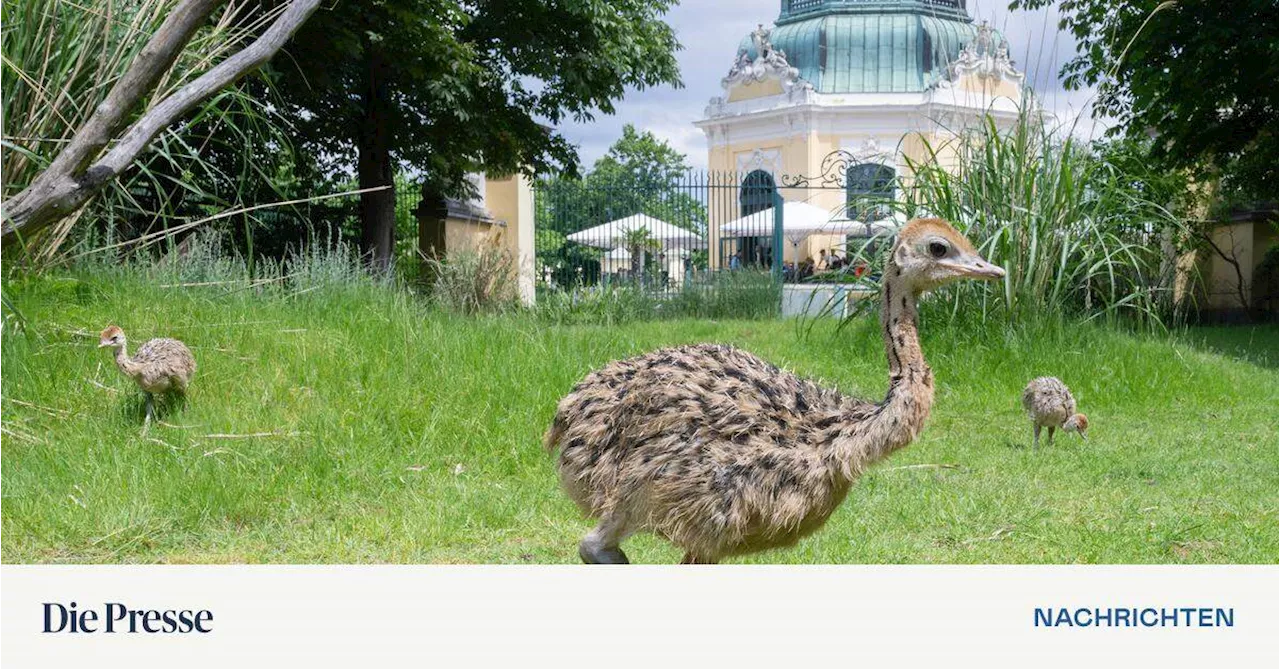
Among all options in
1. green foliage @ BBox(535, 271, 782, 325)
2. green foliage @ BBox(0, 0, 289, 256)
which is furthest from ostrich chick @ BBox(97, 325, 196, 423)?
green foliage @ BBox(535, 271, 782, 325)

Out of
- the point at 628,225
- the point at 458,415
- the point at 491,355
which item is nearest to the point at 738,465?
the point at 458,415

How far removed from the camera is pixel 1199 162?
1680cm

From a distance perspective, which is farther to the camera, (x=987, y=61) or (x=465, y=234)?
(x=465, y=234)

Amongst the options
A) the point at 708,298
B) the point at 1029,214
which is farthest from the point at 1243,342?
the point at 708,298

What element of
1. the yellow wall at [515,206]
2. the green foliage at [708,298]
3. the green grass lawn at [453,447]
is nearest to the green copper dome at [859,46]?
the yellow wall at [515,206]

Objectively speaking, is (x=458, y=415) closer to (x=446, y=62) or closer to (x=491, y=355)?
(x=491, y=355)

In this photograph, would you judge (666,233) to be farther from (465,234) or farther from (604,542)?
(604,542)

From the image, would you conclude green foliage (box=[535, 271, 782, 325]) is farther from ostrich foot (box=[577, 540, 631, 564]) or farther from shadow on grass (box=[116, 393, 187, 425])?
ostrich foot (box=[577, 540, 631, 564])

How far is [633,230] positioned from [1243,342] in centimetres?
1121

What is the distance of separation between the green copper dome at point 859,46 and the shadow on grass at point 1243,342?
53.9ft

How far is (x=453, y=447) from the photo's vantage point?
6039mm

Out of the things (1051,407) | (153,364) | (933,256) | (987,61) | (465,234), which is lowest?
(1051,407)

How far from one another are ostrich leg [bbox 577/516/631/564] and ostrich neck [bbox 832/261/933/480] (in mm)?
629

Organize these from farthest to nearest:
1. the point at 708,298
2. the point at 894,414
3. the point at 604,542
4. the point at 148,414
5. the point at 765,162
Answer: the point at 765,162, the point at 708,298, the point at 148,414, the point at 604,542, the point at 894,414
